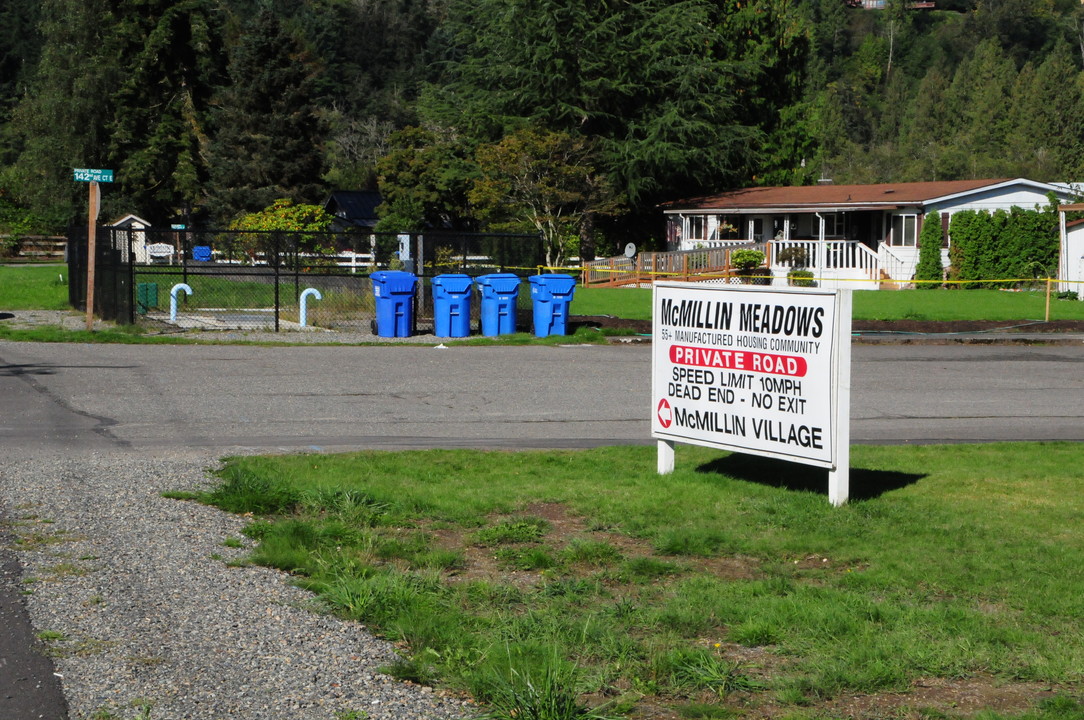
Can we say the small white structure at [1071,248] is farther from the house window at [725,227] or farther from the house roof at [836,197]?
the house window at [725,227]

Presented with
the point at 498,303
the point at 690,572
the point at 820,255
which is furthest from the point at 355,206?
the point at 690,572

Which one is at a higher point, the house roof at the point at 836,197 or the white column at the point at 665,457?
the house roof at the point at 836,197

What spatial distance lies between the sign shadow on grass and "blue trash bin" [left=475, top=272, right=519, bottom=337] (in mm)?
13474

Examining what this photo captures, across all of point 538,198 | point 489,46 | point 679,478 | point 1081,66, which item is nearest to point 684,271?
point 538,198

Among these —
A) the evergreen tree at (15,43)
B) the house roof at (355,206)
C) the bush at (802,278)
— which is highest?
the evergreen tree at (15,43)

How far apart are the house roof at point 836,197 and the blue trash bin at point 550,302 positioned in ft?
71.6

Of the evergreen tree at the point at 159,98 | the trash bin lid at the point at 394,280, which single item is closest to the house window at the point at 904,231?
the trash bin lid at the point at 394,280

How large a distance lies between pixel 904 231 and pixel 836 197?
9.85 feet

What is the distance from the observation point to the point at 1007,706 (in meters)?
5.02

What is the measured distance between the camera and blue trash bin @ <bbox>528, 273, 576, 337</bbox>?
2381 centimetres

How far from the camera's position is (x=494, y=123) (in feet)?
169

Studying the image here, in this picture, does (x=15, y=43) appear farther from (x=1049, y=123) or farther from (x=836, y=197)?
(x=1049, y=123)

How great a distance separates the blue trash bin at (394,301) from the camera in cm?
2320

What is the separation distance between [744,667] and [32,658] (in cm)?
331
